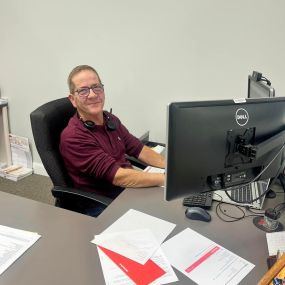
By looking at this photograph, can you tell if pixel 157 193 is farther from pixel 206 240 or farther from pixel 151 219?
pixel 206 240

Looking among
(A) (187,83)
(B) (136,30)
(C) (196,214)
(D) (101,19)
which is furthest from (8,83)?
(C) (196,214)

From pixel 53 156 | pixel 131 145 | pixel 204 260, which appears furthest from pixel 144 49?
pixel 204 260

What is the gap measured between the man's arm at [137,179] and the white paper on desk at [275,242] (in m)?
0.55

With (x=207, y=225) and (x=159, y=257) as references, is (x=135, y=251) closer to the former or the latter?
(x=159, y=257)

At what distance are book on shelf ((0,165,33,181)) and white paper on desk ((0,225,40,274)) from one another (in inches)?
80.4

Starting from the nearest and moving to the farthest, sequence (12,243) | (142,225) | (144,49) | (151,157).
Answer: (12,243)
(142,225)
(151,157)
(144,49)

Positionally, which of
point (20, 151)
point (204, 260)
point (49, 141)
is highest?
point (49, 141)

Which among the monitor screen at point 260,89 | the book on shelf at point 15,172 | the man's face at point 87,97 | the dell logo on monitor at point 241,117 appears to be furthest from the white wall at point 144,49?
the dell logo on monitor at point 241,117

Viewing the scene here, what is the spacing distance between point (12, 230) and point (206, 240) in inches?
27.9

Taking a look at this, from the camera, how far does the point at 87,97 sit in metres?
1.70

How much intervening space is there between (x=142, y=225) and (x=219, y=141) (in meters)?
0.45

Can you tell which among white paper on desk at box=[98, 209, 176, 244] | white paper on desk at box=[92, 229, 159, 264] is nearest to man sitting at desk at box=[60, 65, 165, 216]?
white paper on desk at box=[98, 209, 176, 244]

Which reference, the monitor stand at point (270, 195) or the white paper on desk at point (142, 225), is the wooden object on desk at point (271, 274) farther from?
the monitor stand at point (270, 195)

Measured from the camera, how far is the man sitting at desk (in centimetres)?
159
